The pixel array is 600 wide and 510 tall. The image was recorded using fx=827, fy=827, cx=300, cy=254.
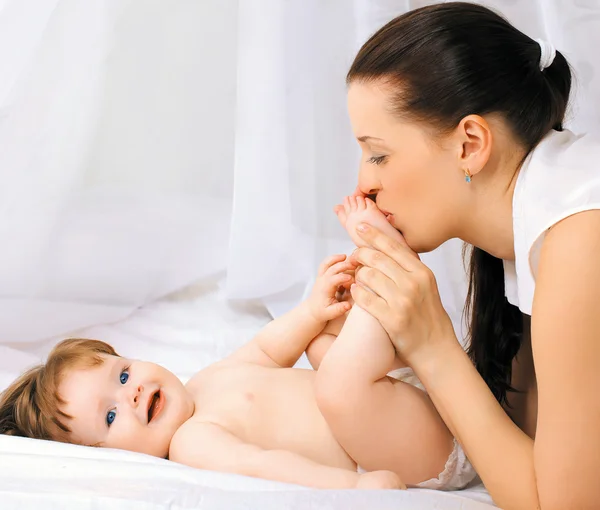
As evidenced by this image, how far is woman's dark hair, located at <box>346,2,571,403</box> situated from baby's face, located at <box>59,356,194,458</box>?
0.61 metres

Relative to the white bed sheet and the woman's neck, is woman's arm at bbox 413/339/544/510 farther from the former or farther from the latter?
the woman's neck

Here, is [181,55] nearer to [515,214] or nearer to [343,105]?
[343,105]

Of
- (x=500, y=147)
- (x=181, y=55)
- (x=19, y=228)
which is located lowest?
(x=19, y=228)

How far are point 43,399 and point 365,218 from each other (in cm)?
Answer: 62

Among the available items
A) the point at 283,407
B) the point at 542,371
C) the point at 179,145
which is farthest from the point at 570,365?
the point at 179,145

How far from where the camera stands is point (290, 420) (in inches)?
53.8

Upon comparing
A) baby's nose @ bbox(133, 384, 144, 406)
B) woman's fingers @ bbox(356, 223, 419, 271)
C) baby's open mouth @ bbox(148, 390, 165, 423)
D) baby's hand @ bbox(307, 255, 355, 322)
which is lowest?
baby's open mouth @ bbox(148, 390, 165, 423)

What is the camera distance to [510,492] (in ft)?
3.74

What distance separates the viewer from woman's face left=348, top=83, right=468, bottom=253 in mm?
1225

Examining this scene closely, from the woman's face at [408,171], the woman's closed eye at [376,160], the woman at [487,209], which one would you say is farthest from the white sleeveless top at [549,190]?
the woman's closed eye at [376,160]

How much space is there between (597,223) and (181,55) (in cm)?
135

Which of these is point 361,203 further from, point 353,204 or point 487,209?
point 487,209

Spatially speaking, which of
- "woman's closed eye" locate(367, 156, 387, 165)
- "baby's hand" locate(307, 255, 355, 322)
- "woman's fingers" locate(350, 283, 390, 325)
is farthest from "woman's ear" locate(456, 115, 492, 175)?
"baby's hand" locate(307, 255, 355, 322)

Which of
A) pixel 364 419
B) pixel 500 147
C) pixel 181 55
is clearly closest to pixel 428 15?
pixel 500 147
